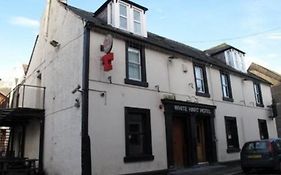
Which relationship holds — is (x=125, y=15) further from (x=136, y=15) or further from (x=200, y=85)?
(x=200, y=85)

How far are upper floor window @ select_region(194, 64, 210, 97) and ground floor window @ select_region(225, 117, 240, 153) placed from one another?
259cm

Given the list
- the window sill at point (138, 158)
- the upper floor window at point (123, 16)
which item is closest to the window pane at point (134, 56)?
the upper floor window at point (123, 16)

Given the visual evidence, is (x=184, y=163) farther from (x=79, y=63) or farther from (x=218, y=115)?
(x=79, y=63)

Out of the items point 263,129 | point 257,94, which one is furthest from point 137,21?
point 263,129

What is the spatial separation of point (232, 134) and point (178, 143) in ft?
17.9

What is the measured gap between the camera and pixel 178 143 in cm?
1532

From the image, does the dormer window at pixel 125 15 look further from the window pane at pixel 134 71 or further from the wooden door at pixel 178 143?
the wooden door at pixel 178 143

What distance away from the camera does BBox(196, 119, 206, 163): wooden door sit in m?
16.4

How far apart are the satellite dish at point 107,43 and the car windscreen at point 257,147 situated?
776 centimetres

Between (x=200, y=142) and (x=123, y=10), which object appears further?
(x=200, y=142)

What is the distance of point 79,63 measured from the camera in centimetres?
1244

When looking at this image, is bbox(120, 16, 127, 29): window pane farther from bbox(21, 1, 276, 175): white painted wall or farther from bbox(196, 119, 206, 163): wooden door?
bbox(196, 119, 206, 163): wooden door

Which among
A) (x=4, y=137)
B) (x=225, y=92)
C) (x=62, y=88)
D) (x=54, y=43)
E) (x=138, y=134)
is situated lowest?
(x=138, y=134)

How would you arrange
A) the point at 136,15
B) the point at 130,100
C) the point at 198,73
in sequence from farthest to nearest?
the point at 198,73 < the point at 136,15 < the point at 130,100
